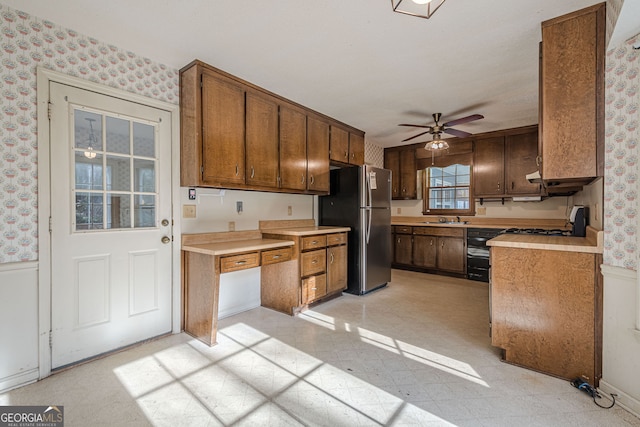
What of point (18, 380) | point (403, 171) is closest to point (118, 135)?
point (18, 380)

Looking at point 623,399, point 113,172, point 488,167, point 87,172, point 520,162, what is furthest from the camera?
point 488,167

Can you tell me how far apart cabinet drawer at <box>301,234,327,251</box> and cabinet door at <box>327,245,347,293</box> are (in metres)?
0.15

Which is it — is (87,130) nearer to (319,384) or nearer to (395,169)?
(319,384)

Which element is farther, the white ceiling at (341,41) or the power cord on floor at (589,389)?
the white ceiling at (341,41)

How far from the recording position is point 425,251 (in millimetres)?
5113

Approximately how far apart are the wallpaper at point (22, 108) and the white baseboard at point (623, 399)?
3690 mm

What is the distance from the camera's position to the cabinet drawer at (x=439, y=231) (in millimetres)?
4796

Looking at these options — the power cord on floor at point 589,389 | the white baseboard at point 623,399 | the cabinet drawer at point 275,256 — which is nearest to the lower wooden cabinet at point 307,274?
the cabinet drawer at point 275,256

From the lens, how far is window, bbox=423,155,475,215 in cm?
525

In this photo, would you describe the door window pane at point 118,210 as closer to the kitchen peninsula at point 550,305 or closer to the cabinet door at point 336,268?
the cabinet door at point 336,268

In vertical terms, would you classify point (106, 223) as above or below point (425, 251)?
above

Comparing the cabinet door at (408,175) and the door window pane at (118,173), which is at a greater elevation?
the cabinet door at (408,175)

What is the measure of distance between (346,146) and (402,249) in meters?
2.26

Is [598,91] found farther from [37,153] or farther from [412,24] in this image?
[37,153]
